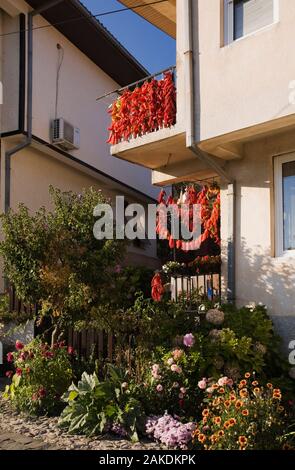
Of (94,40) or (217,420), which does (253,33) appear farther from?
(94,40)

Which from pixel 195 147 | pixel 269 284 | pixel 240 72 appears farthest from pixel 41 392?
pixel 240 72

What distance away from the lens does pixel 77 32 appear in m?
12.4

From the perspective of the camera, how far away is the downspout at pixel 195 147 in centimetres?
695

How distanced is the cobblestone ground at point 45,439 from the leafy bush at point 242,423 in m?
0.64

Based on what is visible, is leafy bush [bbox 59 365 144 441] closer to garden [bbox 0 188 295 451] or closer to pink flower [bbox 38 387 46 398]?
garden [bbox 0 188 295 451]

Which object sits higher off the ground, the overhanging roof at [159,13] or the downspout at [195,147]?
the overhanging roof at [159,13]

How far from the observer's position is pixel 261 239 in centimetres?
694

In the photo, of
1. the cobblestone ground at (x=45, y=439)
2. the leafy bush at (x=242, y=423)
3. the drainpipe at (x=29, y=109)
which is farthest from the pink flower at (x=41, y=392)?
the drainpipe at (x=29, y=109)

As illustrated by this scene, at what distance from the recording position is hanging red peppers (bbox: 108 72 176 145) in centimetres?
738

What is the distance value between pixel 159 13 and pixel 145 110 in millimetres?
2718

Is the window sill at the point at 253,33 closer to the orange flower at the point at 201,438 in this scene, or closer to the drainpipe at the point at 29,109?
the orange flower at the point at 201,438
